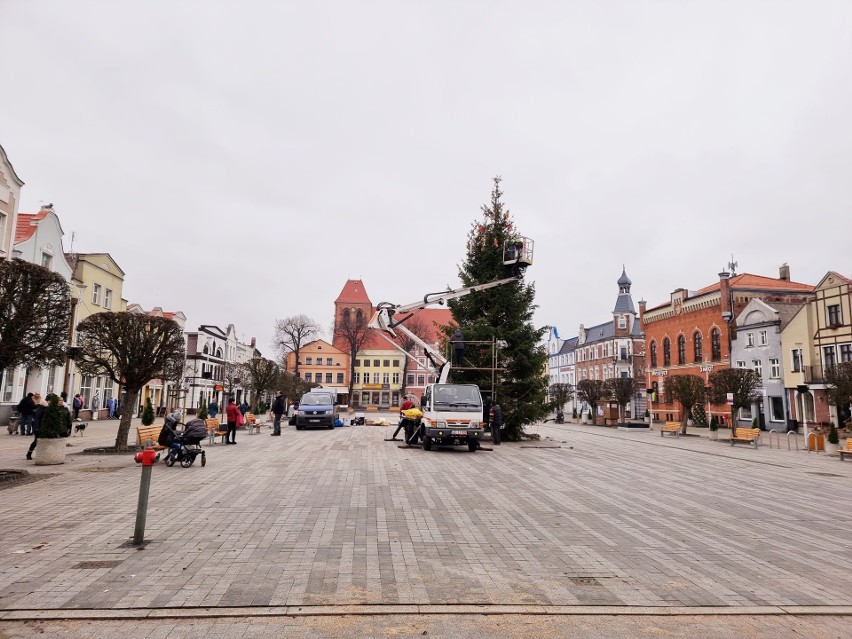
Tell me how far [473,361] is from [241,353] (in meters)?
62.3

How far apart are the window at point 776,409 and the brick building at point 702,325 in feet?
10.4

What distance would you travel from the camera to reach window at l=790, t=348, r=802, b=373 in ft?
134

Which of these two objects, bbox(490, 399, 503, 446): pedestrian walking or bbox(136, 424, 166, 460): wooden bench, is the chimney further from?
bbox(136, 424, 166, 460): wooden bench

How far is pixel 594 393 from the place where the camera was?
50.9 meters

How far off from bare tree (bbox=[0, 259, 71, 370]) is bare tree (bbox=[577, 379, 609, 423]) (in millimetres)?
44814

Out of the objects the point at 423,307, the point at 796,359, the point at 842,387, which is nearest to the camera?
the point at 842,387

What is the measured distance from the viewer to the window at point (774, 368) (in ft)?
139

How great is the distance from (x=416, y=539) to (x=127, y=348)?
468 inches

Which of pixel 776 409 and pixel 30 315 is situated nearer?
pixel 30 315

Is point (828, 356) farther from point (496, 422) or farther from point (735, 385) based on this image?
point (496, 422)

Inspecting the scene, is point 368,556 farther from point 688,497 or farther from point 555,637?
point 688,497

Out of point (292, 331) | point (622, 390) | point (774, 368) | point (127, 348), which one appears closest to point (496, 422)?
point (127, 348)

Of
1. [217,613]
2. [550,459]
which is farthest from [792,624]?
[550,459]

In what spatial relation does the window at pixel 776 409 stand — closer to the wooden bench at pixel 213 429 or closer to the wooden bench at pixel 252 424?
the wooden bench at pixel 252 424
